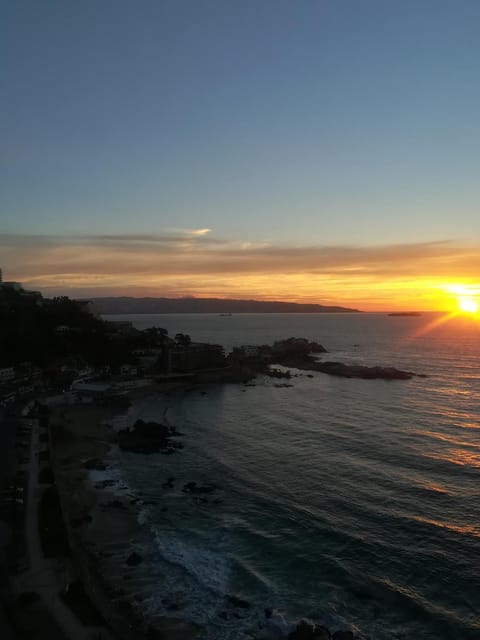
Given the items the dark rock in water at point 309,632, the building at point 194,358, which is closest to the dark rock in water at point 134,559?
the dark rock in water at point 309,632

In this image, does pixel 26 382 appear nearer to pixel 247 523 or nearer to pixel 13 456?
pixel 13 456

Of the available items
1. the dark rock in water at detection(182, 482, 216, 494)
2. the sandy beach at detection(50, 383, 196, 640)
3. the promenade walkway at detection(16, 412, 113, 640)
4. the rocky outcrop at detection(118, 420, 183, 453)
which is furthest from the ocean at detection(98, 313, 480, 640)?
the promenade walkway at detection(16, 412, 113, 640)

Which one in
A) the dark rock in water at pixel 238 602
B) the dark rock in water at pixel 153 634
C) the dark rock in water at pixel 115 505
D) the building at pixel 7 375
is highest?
the building at pixel 7 375

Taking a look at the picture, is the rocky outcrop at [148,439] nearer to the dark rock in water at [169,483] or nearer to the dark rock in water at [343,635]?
the dark rock in water at [169,483]

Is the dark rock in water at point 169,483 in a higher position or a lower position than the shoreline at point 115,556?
lower

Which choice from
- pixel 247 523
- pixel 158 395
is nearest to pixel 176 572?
pixel 247 523

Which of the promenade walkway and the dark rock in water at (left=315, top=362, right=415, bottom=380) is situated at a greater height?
the promenade walkway

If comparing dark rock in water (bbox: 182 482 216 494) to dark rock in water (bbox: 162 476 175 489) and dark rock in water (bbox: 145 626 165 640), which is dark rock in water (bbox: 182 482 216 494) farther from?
dark rock in water (bbox: 145 626 165 640)
